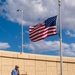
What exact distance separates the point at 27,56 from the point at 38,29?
5.02 metres

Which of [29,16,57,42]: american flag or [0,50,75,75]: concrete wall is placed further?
[0,50,75,75]: concrete wall

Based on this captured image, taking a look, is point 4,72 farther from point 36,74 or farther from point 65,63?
point 65,63

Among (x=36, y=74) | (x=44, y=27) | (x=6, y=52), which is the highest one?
(x=44, y=27)

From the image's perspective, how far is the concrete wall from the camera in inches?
880

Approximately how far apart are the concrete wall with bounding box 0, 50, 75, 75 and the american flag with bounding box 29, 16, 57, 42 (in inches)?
141

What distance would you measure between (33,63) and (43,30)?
18.9ft

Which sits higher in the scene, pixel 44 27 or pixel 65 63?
pixel 44 27

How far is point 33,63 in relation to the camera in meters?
23.9

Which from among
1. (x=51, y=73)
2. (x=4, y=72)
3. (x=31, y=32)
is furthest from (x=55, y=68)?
(x=31, y=32)

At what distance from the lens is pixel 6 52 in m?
22.2

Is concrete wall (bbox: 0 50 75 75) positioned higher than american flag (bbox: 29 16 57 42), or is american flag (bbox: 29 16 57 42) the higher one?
american flag (bbox: 29 16 57 42)

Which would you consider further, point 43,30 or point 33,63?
point 33,63

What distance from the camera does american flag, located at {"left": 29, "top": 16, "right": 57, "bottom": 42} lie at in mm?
18484

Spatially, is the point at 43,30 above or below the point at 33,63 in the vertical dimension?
above
